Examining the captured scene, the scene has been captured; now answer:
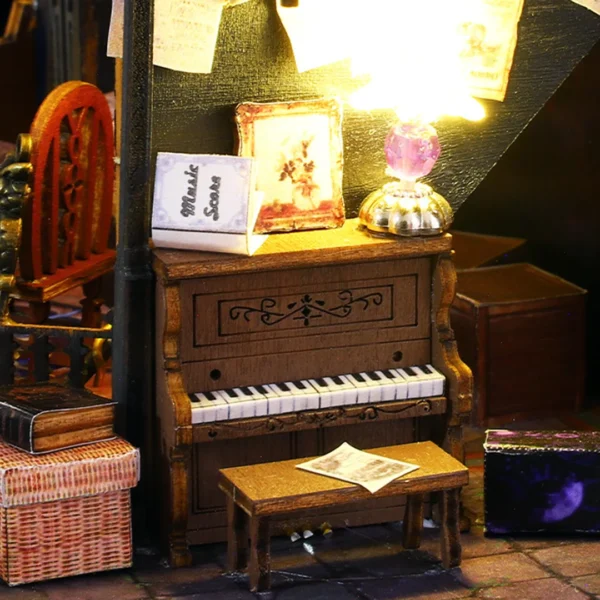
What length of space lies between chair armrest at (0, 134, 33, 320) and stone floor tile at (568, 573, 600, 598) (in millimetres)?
2177

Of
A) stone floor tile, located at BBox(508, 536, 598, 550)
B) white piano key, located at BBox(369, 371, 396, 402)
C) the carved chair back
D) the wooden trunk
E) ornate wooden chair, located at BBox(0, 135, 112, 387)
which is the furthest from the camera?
the wooden trunk

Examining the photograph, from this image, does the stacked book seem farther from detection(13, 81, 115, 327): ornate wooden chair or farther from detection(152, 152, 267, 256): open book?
detection(13, 81, 115, 327): ornate wooden chair

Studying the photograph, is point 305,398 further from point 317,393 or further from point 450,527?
point 450,527

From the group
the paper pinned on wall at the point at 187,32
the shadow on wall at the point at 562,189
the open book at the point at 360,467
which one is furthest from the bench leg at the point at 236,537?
the shadow on wall at the point at 562,189

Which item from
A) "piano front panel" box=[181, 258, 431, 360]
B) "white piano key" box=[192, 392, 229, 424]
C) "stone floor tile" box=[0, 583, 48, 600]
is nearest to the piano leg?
"white piano key" box=[192, 392, 229, 424]

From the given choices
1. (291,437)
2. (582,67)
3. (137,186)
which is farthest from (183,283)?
(582,67)

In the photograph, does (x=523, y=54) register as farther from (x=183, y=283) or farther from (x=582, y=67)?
(x=183, y=283)

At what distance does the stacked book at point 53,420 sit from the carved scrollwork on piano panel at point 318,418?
34 centimetres

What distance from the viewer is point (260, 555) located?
4.60 meters

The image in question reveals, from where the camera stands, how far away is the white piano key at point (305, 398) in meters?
4.85

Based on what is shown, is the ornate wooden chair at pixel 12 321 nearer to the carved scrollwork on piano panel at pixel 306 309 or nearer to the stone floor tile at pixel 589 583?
the carved scrollwork on piano panel at pixel 306 309

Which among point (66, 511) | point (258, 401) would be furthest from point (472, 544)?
point (66, 511)

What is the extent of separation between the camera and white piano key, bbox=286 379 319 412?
4.85 m

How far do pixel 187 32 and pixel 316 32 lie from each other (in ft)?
1.50
